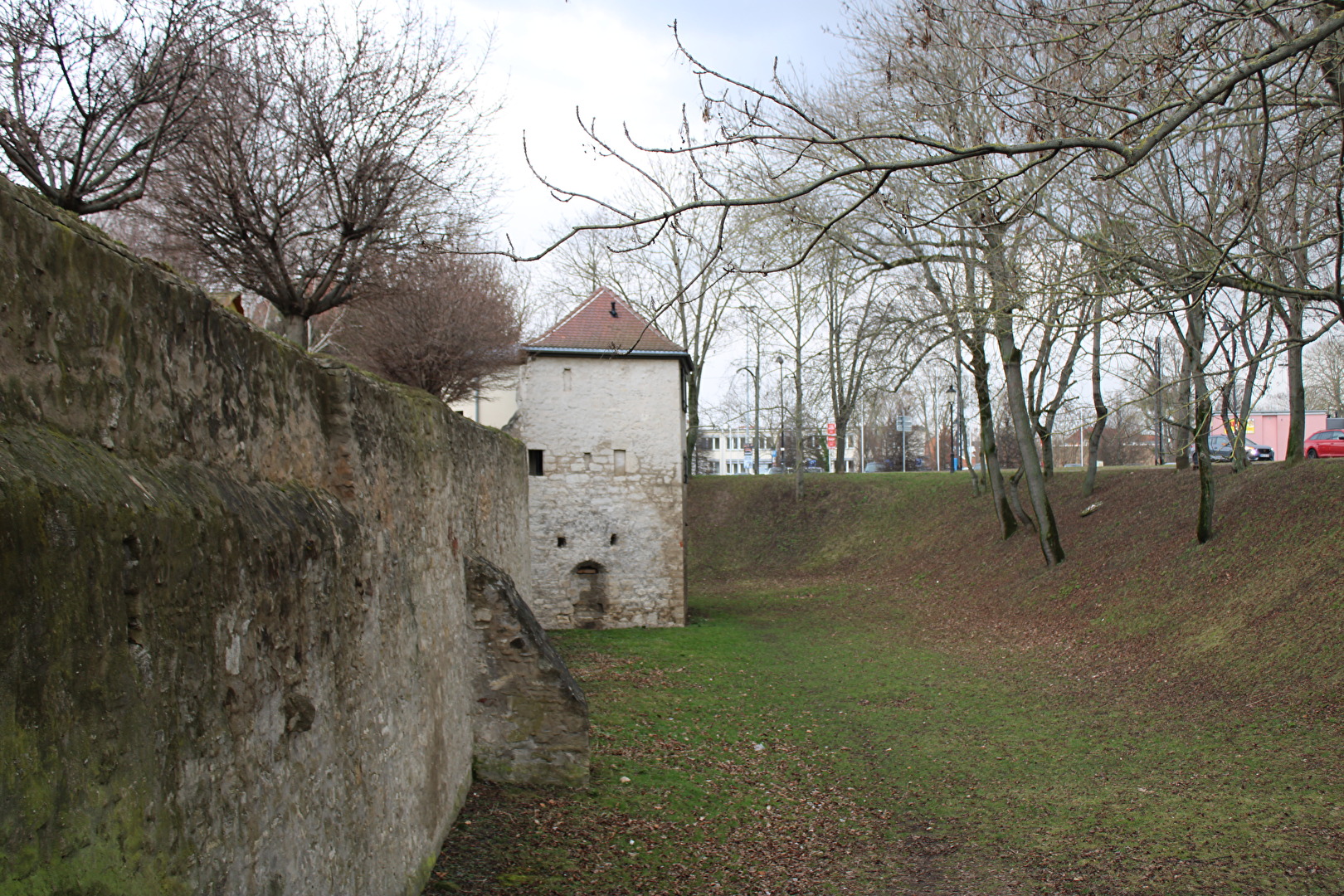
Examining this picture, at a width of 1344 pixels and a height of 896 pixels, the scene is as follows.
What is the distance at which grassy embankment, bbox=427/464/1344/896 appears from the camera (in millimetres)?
6266

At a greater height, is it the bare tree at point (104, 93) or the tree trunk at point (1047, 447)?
the bare tree at point (104, 93)

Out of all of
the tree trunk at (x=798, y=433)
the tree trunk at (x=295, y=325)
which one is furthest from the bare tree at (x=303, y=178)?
the tree trunk at (x=798, y=433)

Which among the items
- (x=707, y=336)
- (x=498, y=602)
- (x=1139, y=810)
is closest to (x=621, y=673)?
(x=498, y=602)

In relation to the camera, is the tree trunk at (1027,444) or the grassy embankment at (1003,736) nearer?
the grassy embankment at (1003,736)

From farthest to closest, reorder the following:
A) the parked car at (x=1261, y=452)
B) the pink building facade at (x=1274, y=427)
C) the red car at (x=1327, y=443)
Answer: the pink building facade at (x=1274, y=427), the parked car at (x=1261, y=452), the red car at (x=1327, y=443)

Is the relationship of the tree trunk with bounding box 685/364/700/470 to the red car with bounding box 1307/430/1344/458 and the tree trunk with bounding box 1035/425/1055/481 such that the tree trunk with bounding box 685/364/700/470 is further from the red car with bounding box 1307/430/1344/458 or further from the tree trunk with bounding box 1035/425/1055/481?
the red car with bounding box 1307/430/1344/458

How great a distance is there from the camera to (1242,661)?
1121 centimetres

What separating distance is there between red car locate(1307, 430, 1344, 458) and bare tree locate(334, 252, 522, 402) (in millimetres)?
20240

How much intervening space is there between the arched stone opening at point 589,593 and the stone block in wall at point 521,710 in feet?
38.2

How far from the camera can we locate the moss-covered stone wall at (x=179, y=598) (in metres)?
2.09

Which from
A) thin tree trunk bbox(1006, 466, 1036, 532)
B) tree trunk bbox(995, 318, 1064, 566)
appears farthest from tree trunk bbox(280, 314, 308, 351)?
thin tree trunk bbox(1006, 466, 1036, 532)

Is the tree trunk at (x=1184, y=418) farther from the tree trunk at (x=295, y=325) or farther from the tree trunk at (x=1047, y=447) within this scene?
the tree trunk at (x=295, y=325)

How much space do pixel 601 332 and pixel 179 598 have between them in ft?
57.4

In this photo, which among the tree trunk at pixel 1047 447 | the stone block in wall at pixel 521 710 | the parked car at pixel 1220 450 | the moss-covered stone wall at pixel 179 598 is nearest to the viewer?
the moss-covered stone wall at pixel 179 598
